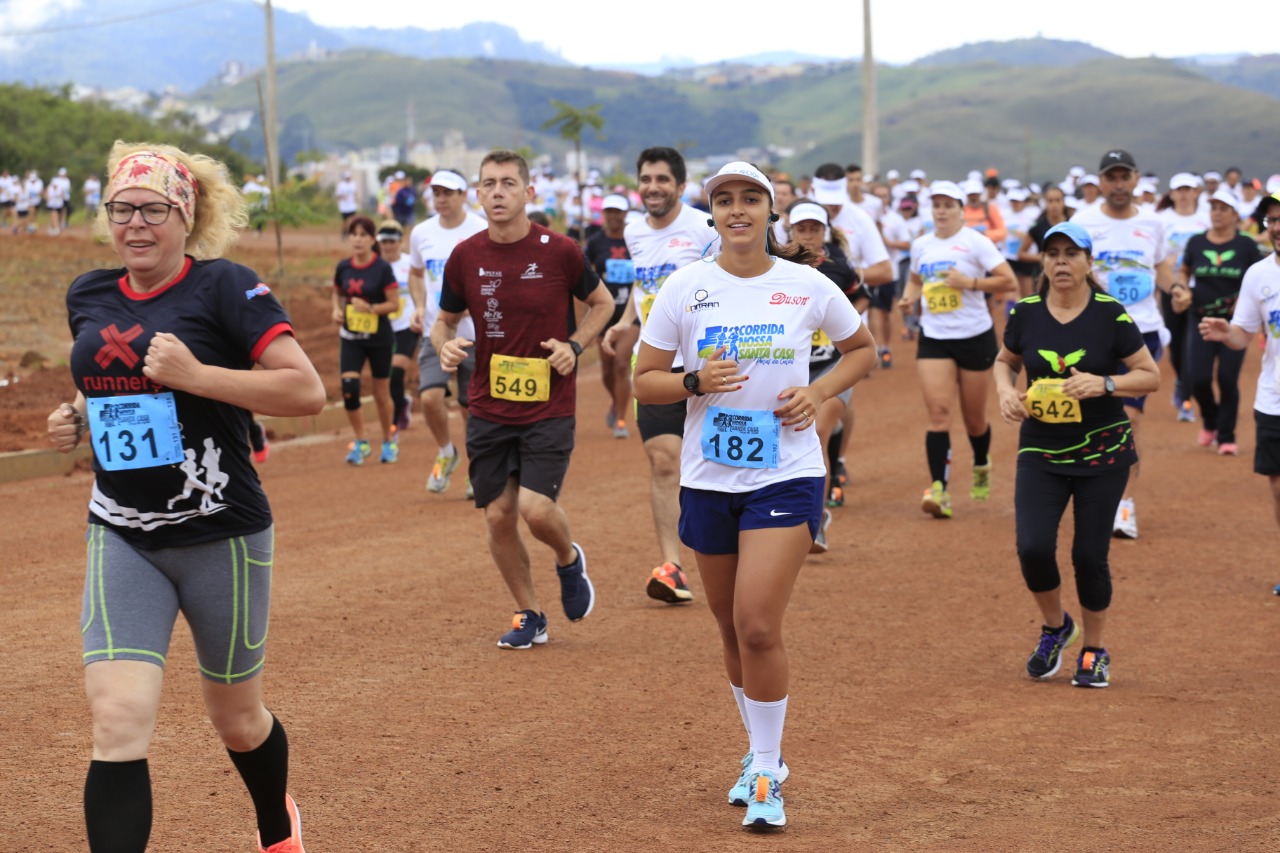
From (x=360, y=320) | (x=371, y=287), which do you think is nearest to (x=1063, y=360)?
(x=371, y=287)

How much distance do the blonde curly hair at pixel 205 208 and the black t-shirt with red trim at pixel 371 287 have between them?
363 inches

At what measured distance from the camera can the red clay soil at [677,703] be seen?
5.68m

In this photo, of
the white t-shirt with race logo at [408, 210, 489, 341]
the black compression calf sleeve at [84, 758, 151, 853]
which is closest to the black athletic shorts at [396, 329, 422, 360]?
the white t-shirt with race logo at [408, 210, 489, 341]

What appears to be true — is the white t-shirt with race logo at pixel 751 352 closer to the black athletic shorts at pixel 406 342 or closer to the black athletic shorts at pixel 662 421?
the black athletic shorts at pixel 662 421

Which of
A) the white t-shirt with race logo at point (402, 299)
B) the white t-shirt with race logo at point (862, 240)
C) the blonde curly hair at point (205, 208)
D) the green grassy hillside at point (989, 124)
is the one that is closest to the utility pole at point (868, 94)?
the white t-shirt with race logo at point (402, 299)

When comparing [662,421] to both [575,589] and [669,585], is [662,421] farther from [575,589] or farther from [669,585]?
[575,589]

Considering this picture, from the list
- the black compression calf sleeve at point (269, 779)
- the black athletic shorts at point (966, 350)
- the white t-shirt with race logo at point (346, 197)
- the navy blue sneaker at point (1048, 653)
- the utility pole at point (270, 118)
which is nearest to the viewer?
the black compression calf sleeve at point (269, 779)

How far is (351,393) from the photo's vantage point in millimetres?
14328

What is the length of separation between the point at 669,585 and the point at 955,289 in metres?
3.55

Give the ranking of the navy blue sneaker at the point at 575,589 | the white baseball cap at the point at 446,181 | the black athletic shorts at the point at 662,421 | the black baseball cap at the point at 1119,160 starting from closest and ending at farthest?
the navy blue sneaker at the point at 575,589, the black athletic shorts at the point at 662,421, the black baseball cap at the point at 1119,160, the white baseball cap at the point at 446,181

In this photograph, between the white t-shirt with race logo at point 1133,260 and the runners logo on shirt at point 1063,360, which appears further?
the white t-shirt with race logo at point 1133,260

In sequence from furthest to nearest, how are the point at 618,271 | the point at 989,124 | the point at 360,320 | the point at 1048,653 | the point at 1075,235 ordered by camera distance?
the point at 989,124, the point at 618,271, the point at 360,320, the point at 1048,653, the point at 1075,235

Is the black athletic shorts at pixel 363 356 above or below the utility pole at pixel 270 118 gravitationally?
below

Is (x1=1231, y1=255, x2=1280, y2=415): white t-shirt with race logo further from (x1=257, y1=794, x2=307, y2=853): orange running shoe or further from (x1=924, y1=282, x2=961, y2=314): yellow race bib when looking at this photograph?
(x1=257, y1=794, x2=307, y2=853): orange running shoe
